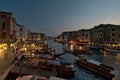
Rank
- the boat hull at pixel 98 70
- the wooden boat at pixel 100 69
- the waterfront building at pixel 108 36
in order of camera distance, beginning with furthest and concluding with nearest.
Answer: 1. the waterfront building at pixel 108 36
2. the wooden boat at pixel 100 69
3. the boat hull at pixel 98 70

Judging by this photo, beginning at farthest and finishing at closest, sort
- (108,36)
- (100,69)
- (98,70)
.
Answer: (108,36), (98,70), (100,69)

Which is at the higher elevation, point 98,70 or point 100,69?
point 100,69

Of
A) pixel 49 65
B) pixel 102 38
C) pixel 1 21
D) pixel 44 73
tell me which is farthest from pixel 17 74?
pixel 102 38

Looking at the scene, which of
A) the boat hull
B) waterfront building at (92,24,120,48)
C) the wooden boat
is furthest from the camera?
waterfront building at (92,24,120,48)

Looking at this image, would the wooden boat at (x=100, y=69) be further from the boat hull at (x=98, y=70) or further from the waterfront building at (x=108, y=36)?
the waterfront building at (x=108, y=36)

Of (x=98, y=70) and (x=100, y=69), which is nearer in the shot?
(x=100, y=69)

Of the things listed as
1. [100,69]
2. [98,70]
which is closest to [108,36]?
[98,70]

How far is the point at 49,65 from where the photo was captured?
106 feet

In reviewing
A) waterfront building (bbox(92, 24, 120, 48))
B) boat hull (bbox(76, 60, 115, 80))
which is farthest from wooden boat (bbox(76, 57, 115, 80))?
waterfront building (bbox(92, 24, 120, 48))

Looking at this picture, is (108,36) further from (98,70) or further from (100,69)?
(100,69)

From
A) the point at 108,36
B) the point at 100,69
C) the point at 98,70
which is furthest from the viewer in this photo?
the point at 108,36

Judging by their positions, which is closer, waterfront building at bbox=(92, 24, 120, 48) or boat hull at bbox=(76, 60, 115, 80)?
boat hull at bbox=(76, 60, 115, 80)

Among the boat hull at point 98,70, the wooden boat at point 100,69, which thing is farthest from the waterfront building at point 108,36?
the wooden boat at point 100,69

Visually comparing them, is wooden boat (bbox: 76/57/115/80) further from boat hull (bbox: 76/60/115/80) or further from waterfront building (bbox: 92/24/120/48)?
waterfront building (bbox: 92/24/120/48)
